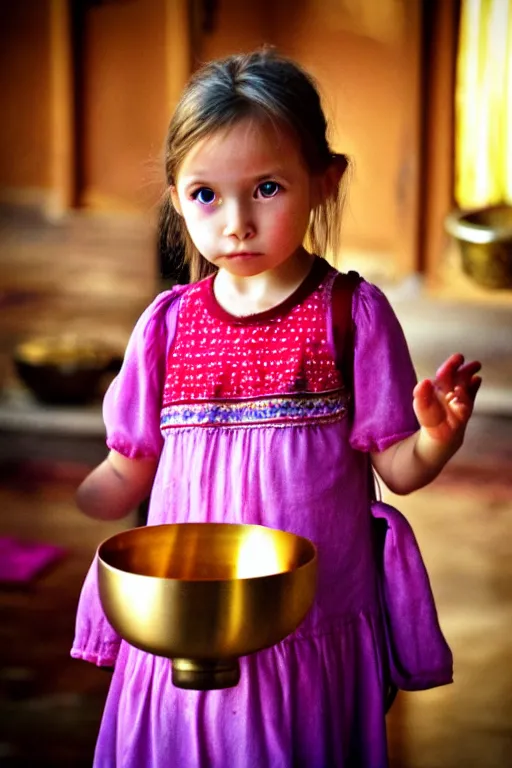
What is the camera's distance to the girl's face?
1.10 metres

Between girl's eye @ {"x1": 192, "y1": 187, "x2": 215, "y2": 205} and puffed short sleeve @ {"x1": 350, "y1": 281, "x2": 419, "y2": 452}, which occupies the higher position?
girl's eye @ {"x1": 192, "y1": 187, "x2": 215, "y2": 205}

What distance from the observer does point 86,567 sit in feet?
9.32

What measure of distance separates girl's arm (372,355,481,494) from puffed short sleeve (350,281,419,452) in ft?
0.07

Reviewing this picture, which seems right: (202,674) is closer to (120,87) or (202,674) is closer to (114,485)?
(114,485)

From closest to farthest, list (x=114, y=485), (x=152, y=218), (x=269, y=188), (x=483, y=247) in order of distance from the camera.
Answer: (x=269, y=188) → (x=114, y=485) → (x=152, y=218) → (x=483, y=247)

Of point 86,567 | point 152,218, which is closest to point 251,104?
point 86,567

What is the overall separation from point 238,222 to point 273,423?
0.57ft

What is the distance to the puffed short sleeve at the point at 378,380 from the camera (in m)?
1.15

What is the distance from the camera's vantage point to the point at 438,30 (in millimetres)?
4488

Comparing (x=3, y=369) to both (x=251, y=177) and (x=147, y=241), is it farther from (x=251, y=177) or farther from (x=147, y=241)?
(x=251, y=177)

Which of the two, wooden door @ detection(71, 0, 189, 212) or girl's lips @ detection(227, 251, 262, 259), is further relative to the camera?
wooden door @ detection(71, 0, 189, 212)

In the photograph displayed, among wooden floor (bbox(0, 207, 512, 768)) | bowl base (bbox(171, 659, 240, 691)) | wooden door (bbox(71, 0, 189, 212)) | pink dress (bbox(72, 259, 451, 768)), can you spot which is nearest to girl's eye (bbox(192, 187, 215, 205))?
pink dress (bbox(72, 259, 451, 768))

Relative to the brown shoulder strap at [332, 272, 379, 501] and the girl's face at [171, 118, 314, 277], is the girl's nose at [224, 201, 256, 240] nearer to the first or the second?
the girl's face at [171, 118, 314, 277]

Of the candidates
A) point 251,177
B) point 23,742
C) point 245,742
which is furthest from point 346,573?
point 23,742
